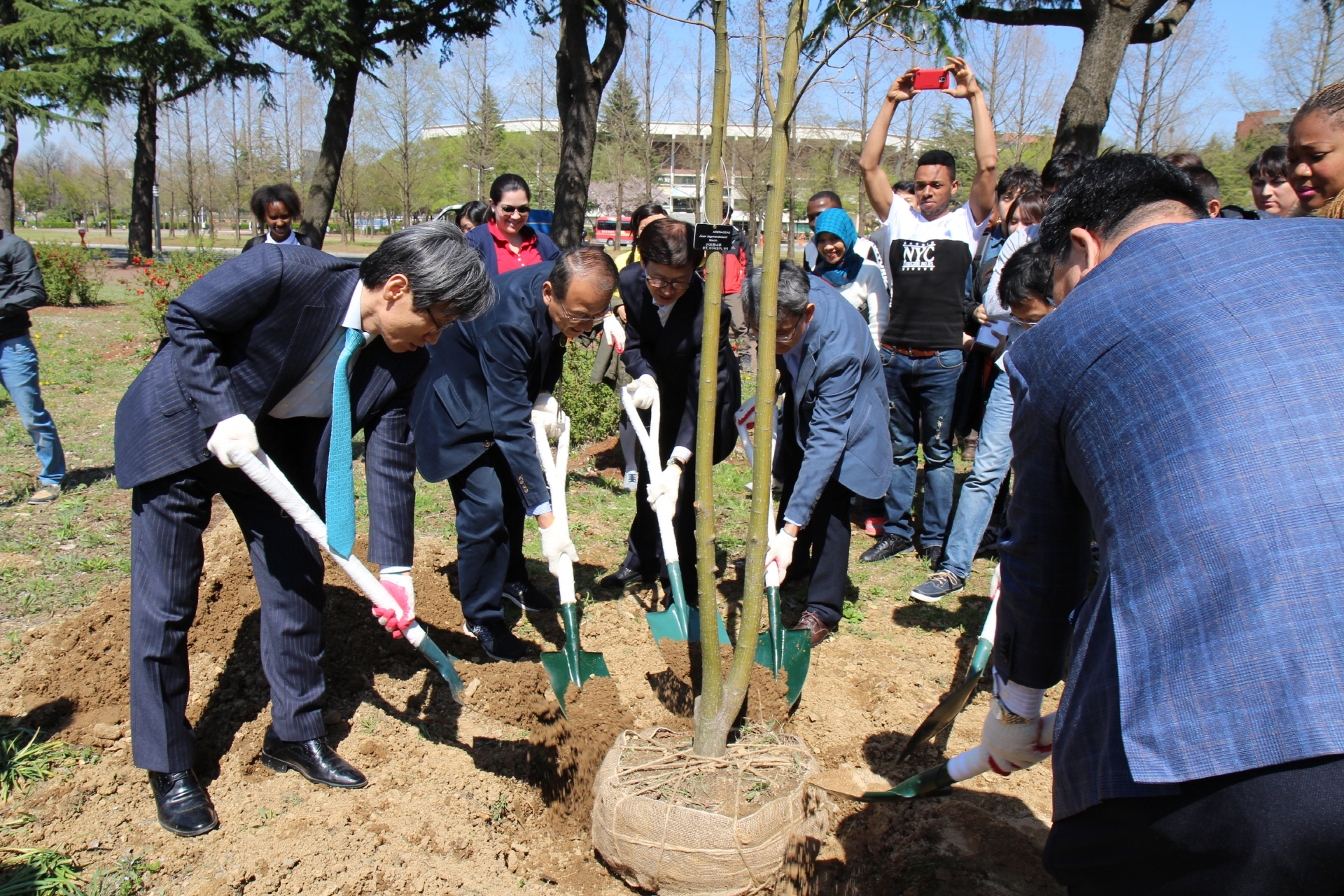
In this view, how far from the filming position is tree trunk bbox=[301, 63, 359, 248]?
11914 mm

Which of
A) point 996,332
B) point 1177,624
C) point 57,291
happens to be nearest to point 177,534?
point 1177,624

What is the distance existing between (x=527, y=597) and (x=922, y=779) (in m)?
2.17

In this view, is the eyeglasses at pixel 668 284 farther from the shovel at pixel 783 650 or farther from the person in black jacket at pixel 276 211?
the person in black jacket at pixel 276 211

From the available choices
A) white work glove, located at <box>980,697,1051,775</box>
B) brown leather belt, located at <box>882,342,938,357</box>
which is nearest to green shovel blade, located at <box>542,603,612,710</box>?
white work glove, located at <box>980,697,1051,775</box>

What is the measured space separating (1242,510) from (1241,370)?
0.18 meters

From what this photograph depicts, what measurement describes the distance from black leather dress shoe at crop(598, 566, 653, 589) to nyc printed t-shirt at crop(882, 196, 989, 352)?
Answer: 180cm

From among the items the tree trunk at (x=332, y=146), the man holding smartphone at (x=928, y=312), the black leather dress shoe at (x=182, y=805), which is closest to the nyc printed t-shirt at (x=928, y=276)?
the man holding smartphone at (x=928, y=312)

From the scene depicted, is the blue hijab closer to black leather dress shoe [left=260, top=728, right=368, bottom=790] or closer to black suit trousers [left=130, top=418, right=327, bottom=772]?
black suit trousers [left=130, top=418, right=327, bottom=772]

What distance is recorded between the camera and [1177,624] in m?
1.04

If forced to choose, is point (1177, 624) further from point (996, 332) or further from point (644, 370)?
point (996, 332)

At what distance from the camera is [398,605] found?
2486 millimetres

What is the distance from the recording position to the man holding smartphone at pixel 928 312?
14.0 feet

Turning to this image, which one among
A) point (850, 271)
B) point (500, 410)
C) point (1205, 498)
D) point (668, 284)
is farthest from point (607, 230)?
point (1205, 498)

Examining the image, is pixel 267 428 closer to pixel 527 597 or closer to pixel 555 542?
pixel 555 542
